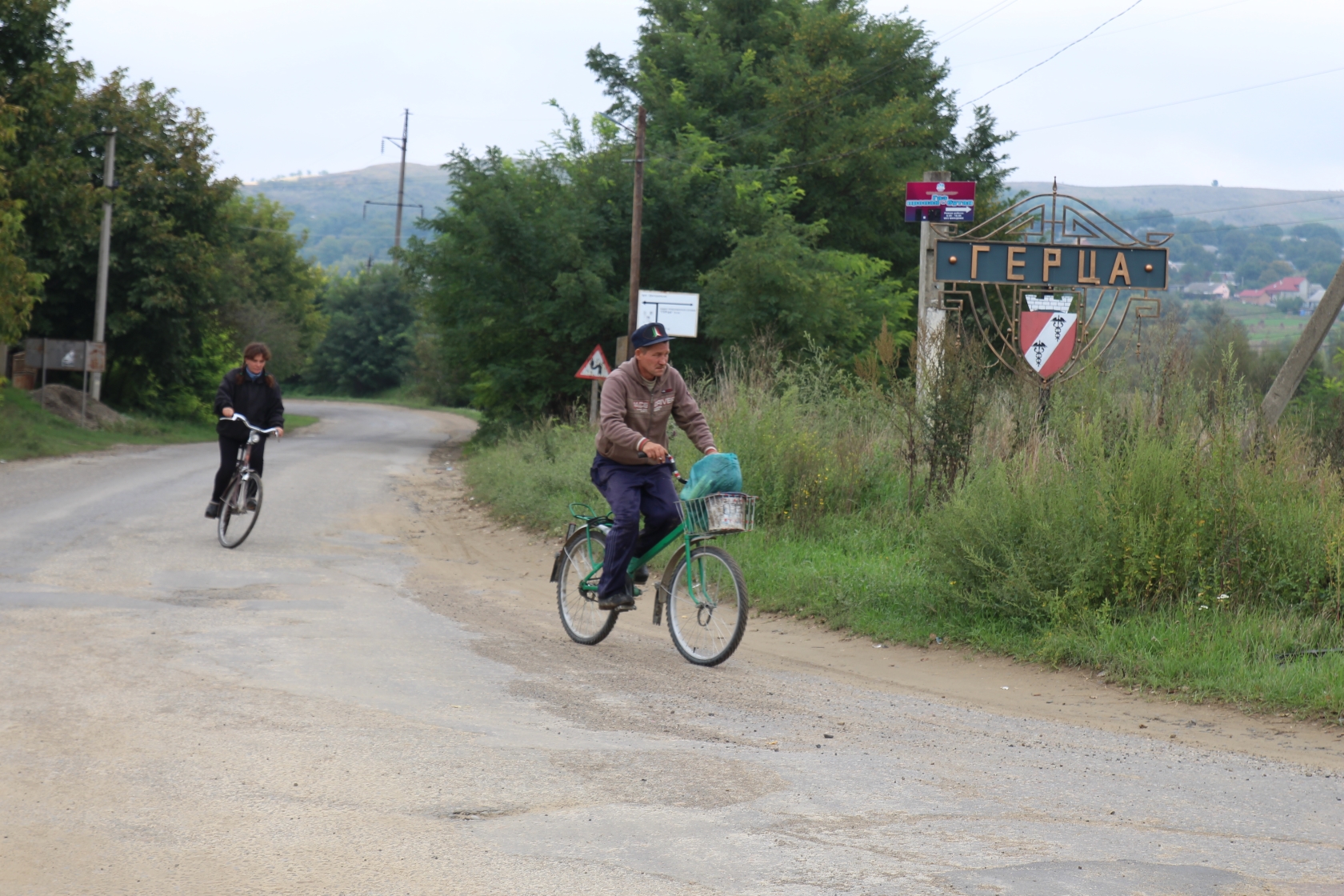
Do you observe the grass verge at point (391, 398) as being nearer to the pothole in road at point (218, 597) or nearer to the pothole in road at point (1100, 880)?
the pothole in road at point (218, 597)

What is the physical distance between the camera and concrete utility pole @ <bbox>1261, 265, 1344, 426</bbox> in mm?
10070

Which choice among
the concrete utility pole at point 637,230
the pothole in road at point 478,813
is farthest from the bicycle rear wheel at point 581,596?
the concrete utility pole at point 637,230

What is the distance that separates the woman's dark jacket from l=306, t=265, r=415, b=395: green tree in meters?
76.6

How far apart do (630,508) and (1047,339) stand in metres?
6.32

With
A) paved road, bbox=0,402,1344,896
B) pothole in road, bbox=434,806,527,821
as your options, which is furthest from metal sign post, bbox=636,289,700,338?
pothole in road, bbox=434,806,527,821

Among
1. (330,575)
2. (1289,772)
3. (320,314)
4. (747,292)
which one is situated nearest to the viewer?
(1289,772)

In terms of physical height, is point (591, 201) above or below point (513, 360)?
above

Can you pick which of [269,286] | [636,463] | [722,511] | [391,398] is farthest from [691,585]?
[391,398]

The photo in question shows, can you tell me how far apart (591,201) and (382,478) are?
41.0ft

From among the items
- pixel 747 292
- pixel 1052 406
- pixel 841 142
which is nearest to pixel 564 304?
pixel 747 292

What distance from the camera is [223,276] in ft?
135

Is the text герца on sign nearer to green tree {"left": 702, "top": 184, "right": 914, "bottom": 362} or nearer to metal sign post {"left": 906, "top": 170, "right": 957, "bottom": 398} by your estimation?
metal sign post {"left": 906, "top": 170, "right": 957, "bottom": 398}

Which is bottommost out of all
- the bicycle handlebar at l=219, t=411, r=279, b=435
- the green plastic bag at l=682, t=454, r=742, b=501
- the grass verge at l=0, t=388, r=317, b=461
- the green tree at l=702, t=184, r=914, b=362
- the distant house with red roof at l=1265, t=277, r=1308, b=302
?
the grass verge at l=0, t=388, r=317, b=461

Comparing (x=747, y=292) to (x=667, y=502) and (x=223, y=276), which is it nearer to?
(x=223, y=276)
